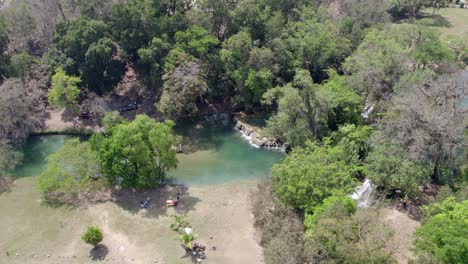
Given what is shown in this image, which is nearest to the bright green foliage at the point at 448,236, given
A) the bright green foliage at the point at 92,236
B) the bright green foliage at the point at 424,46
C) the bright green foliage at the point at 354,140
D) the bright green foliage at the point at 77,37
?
the bright green foliage at the point at 354,140

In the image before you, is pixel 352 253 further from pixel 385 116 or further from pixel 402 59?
pixel 402 59

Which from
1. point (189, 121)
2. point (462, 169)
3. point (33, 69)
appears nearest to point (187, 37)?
point (189, 121)

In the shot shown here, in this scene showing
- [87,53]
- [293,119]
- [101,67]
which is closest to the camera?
[293,119]

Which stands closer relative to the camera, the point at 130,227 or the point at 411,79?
the point at 130,227

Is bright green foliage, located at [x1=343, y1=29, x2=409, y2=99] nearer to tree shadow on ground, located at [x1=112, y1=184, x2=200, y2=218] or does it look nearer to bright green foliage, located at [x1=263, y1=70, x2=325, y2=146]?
bright green foliage, located at [x1=263, y1=70, x2=325, y2=146]

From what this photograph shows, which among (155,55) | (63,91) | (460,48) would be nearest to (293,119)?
(155,55)

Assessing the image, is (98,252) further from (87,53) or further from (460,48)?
(460,48)

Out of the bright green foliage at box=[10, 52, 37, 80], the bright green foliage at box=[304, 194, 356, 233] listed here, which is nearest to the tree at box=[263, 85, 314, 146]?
Answer: the bright green foliage at box=[304, 194, 356, 233]
